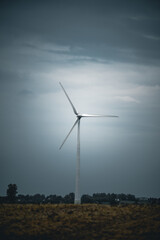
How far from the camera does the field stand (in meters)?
29.7

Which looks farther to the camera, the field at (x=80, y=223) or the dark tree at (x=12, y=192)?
the dark tree at (x=12, y=192)

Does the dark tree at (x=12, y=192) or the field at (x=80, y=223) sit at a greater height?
the dark tree at (x=12, y=192)

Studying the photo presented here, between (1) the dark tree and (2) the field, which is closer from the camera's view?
(2) the field

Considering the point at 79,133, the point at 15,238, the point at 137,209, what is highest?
the point at 79,133

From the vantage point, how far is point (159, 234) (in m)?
29.1

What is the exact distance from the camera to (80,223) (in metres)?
33.3

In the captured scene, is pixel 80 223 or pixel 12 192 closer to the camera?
pixel 80 223

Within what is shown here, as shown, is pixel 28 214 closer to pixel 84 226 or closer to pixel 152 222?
pixel 84 226

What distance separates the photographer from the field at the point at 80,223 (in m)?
29.7

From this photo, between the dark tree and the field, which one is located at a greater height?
the dark tree

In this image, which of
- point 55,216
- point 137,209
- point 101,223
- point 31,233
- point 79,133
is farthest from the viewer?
point 79,133

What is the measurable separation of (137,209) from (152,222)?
24.5 ft

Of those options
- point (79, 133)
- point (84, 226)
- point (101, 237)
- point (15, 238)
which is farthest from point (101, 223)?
point (79, 133)

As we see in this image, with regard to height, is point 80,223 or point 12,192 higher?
point 12,192
